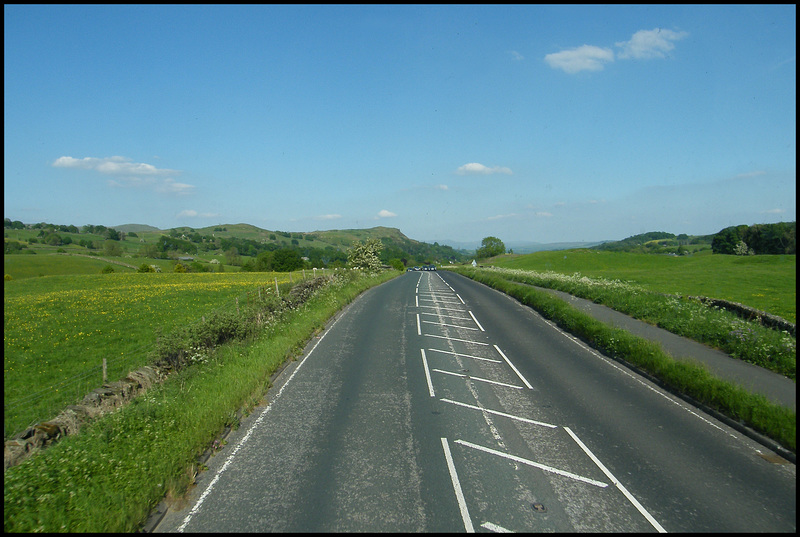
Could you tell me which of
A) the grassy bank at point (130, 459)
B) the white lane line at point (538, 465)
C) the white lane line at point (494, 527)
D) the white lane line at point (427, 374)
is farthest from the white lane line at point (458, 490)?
the grassy bank at point (130, 459)

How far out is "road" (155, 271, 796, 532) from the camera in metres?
5.88

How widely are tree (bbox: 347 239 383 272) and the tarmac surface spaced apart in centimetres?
4147

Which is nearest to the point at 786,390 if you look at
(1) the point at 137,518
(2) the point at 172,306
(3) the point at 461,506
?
(3) the point at 461,506

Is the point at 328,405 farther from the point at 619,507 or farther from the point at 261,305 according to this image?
the point at 261,305

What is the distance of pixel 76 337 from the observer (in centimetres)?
2069

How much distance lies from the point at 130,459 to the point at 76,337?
1783 centimetres

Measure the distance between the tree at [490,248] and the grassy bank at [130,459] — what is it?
142m

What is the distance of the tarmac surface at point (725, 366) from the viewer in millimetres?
9891

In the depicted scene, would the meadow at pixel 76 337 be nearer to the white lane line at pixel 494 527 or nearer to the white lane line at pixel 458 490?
the white lane line at pixel 458 490

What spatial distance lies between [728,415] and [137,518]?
A: 35.8 feet

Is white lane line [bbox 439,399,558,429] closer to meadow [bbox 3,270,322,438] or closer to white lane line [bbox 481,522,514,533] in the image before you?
white lane line [bbox 481,522,514,533]

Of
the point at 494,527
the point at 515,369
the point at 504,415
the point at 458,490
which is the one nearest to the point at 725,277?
the point at 515,369

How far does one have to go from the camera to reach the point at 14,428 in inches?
413

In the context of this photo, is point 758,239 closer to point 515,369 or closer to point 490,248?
point 490,248
